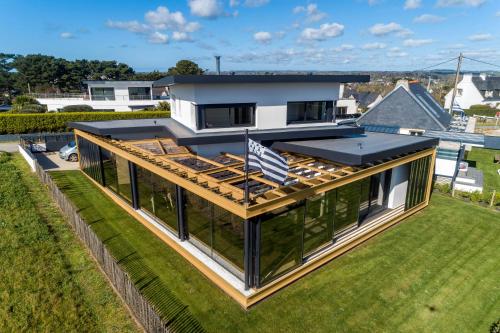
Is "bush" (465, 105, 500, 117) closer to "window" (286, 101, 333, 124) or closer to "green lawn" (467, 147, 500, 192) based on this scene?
"green lawn" (467, 147, 500, 192)

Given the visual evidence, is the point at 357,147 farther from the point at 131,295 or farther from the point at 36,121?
the point at 36,121

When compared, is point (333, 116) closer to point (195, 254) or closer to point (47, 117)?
point (195, 254)

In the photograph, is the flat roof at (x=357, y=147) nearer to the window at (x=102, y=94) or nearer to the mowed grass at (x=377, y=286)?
the mowed grass at (x=377, y=286)

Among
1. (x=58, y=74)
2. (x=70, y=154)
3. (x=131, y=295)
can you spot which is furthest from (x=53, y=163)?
(x=58, y=74)

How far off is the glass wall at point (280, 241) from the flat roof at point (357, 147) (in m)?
4.03

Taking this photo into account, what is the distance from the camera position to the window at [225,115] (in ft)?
54.5

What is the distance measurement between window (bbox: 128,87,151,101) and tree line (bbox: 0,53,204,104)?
34.9 metres

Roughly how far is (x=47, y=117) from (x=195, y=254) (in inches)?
1483

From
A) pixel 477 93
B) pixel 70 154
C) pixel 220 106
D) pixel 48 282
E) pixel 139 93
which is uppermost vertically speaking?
pixel 477 93

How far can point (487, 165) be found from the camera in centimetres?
3159

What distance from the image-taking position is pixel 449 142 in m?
24.7

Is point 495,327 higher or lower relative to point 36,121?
lower

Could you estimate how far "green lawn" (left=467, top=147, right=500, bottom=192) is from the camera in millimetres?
25517

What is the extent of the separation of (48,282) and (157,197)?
5.86 meters
